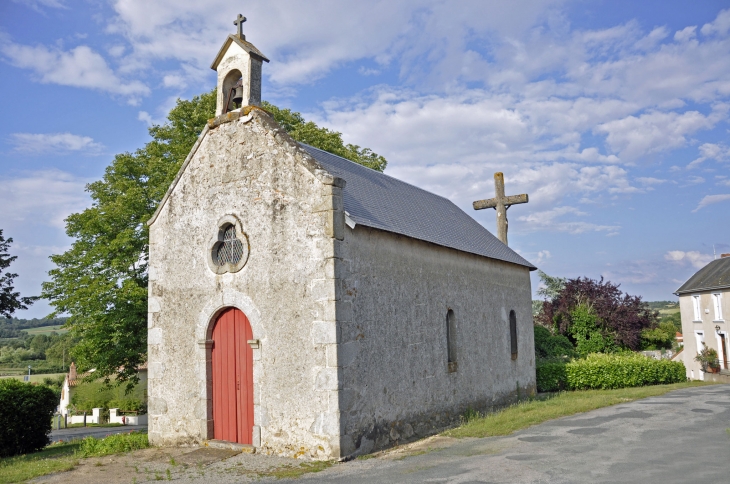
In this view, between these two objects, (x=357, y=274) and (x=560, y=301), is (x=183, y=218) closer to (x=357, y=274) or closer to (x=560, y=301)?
(x=357, y=274)

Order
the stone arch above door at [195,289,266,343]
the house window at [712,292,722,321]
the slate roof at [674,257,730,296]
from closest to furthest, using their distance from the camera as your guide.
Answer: the stone arch above door at [195,289,266,343] → the slate roof at [674,257,730,296] → the house window at [712,292,722,321]

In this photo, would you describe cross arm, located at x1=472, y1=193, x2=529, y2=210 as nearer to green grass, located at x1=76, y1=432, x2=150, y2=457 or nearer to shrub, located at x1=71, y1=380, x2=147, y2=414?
green grass, located at x1=76, y1=432, x2=150, y2=457

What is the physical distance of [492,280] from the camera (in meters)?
16.8

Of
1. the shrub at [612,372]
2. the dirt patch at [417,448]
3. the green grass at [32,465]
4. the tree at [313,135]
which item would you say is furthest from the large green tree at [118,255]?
the shrub at [612,372]

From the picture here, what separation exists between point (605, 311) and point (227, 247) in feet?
68.1

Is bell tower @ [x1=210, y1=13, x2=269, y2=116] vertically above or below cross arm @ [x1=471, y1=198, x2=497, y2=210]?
above

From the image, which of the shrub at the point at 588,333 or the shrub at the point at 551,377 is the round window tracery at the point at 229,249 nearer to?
the shrub at the point at 551,377

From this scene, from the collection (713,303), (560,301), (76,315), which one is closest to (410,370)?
(76,315)

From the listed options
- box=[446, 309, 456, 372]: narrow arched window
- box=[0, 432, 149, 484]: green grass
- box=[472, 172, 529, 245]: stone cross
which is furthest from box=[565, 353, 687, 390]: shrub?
box=[0, 432, 149, 484]: green grass

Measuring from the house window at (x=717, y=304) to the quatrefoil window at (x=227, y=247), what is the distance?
111 feet

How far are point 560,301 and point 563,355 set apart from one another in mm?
3970

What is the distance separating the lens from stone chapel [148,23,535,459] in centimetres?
1030

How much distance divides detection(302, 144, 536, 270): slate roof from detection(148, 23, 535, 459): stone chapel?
0.08 metres

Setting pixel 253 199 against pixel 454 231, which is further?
pixel 454 231
